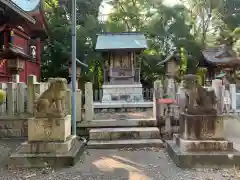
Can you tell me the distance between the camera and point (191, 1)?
2777cm

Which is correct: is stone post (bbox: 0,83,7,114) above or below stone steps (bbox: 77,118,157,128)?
above

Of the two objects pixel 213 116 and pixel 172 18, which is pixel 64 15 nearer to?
pixel 172 18

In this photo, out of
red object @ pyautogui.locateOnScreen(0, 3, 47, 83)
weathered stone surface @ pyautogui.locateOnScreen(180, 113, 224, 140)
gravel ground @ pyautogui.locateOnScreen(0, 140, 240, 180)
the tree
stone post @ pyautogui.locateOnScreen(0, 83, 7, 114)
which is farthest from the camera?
the tree

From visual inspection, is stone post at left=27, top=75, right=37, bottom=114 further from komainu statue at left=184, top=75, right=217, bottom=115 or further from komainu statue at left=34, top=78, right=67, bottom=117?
komainu statue at left=184, top=75, right=217, bottom=115

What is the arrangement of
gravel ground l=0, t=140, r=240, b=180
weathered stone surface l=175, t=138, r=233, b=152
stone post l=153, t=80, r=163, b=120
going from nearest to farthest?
gravel ground l=0, t=140, r=240, b=180, weathered stone surface l=175, t=138, r=233, b=152, stone post l=153, t=80, r=163, b=120

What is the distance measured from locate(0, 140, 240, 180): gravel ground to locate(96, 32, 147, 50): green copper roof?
11552 mm

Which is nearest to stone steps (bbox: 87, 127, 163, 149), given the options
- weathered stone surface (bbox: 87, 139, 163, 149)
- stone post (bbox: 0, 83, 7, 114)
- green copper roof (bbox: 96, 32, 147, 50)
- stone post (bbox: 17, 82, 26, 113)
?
weathered stone surface (bbox: 87, 139, 163, 149)

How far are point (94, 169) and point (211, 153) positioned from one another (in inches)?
96.5

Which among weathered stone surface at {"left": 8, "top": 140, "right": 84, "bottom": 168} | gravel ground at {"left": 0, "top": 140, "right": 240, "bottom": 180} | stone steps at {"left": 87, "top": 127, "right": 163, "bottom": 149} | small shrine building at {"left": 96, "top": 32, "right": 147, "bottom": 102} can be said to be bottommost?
gravel ground at {"left": 0, "top": 140, "right": 240, "bottom": 180}

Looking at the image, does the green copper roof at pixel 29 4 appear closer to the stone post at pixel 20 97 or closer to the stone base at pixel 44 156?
the stone post at pixel 20 97

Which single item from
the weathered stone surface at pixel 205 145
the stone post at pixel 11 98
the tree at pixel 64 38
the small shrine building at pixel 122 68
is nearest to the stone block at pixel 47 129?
→ the stone post at pixel 11 98

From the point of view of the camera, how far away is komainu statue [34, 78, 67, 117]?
581 centimetres

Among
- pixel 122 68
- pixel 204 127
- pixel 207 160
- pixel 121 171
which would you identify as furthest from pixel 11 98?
pixel 122 68

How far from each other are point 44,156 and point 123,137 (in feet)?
9.04
